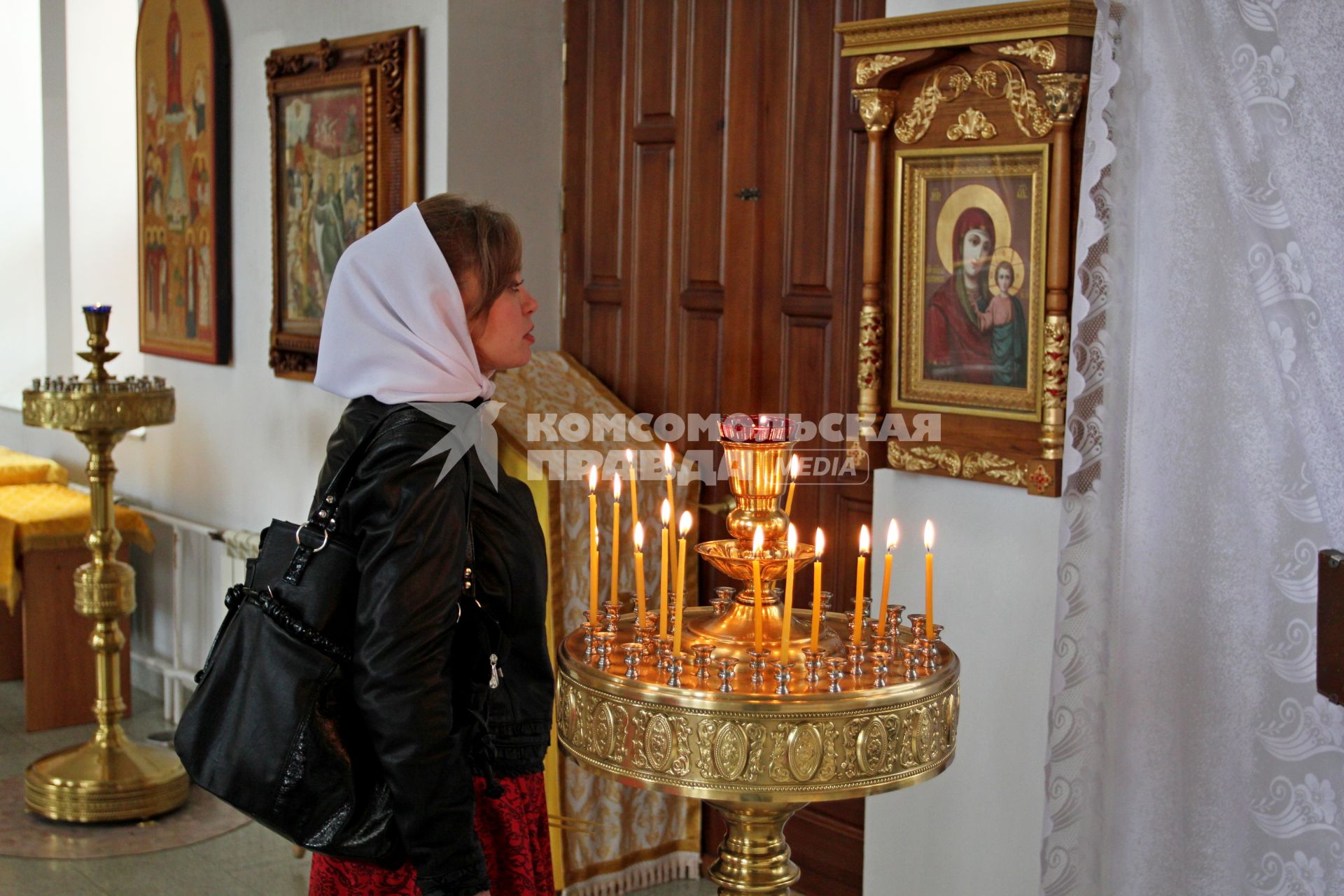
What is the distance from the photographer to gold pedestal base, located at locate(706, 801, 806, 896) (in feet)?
6.23

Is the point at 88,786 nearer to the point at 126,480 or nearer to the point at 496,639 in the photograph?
the point at 126,480

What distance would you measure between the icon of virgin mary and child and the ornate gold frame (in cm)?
164

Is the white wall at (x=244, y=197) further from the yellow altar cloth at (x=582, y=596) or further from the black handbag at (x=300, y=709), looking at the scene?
the black handbag at (x=300, y=709)

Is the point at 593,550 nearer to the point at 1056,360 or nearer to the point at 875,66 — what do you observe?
the point at 1056,360

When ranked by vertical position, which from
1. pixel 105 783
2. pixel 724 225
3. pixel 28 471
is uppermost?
pixel 724 225

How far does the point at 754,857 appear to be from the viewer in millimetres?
1908

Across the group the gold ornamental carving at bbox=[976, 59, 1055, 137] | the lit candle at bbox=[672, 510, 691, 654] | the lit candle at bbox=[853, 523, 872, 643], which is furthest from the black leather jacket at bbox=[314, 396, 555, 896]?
the gold ornamental carving at bbox=[976, 59, 1055, 137]

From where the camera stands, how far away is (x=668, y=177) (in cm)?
369

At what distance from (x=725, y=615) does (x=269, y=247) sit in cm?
301

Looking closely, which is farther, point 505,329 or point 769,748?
point 505,329

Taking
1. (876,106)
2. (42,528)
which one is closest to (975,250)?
(876,106)

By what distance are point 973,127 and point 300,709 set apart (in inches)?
68.1

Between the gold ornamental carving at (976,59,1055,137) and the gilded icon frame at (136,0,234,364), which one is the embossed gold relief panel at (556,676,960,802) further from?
the gilded icon frame at (136,0,234,364)

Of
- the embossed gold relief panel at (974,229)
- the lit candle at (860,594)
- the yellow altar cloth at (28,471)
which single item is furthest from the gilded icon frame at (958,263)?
the yellow altar cloth at (28,471)
